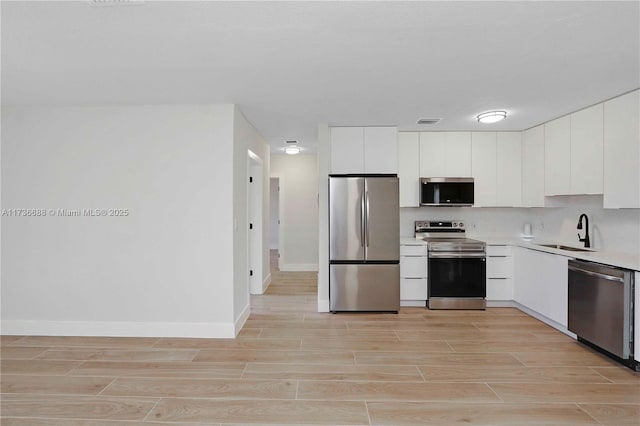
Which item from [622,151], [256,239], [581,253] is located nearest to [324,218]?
[256,239]

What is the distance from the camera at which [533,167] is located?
15.7 feet

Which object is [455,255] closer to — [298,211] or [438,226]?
[438,226]

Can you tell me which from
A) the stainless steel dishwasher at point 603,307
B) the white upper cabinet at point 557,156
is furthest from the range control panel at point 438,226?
the stainless steel dishwasher at point 603,307

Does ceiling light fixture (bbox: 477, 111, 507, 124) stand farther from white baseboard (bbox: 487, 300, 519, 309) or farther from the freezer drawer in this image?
white baseboard (bbox: 487, 300, 519, 309)

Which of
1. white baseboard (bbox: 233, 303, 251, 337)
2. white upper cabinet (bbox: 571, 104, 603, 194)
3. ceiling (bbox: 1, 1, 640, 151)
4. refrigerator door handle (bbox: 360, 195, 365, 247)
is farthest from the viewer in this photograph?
refrigerator door handle (bbox: 360, 195, 365, 247)

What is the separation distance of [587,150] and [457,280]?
2054mm

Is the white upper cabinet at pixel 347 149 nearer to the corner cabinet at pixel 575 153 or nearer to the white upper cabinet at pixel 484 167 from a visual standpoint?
the white upper cabinet at pixel 484 167

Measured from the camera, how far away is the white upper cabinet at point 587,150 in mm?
3703

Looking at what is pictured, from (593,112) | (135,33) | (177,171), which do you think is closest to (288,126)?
(177,171)

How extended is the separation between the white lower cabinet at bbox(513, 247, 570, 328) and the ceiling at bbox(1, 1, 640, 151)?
5.52 ft

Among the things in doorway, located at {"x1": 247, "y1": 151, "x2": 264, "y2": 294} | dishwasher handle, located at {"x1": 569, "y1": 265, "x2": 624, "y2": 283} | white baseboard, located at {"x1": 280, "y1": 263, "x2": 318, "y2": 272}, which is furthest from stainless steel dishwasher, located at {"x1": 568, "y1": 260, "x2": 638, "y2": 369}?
white baseboard, located at {"x1": 280, "y1": 263, "x2": 318, "y2": 272}

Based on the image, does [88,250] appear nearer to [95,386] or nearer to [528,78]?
[95,386]

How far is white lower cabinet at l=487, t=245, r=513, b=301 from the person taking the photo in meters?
4.73

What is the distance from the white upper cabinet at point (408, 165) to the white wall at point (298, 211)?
2.74 meters
